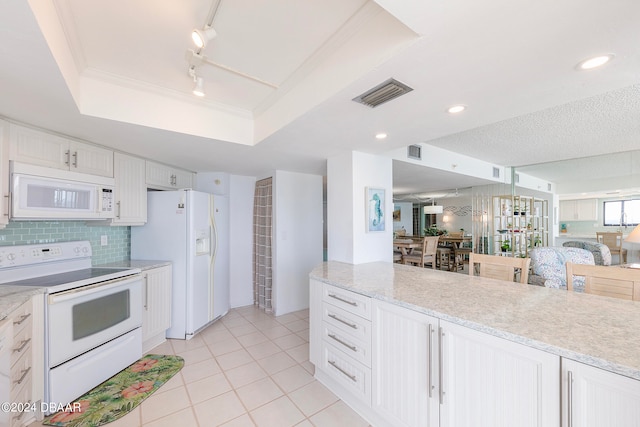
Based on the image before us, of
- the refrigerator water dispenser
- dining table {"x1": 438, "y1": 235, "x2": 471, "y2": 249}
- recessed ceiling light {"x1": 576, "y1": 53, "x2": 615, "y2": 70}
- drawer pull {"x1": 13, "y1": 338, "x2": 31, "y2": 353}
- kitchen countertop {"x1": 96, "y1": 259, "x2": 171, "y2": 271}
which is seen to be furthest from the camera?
dining table {"x1": 438, "y1": 235, "x2": 471, "y2": 249}

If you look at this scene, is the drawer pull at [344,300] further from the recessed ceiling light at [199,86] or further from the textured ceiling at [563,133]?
the textured ceiling at [563,133]

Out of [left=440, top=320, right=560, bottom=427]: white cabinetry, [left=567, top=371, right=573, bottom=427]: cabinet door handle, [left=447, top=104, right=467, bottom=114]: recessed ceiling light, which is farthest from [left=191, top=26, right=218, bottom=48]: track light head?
[left=567, top=371, right=573, bottom=427]: cabinet door handle

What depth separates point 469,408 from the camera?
4.09 ft

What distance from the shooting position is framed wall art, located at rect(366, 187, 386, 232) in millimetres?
2867

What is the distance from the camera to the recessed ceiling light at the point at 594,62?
120 centimetres

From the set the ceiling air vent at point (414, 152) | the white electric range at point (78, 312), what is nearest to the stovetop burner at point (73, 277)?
the white electric range at point (78, 312)

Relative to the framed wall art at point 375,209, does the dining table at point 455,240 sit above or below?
below

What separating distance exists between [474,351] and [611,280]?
3.95 ft

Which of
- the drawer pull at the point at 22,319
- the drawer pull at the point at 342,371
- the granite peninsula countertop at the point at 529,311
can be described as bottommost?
the drawer pull at the point at 342,371

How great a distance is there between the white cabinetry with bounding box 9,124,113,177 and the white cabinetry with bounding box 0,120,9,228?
0.11 feet

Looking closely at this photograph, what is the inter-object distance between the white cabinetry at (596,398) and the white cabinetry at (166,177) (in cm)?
373

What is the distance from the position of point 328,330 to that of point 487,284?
1.23 m

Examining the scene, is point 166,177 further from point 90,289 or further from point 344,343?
point 344,343

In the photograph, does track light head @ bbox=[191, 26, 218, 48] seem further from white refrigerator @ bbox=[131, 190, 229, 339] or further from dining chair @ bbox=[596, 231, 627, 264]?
dining chair @ bbox=[596, 231, 627, 264]
